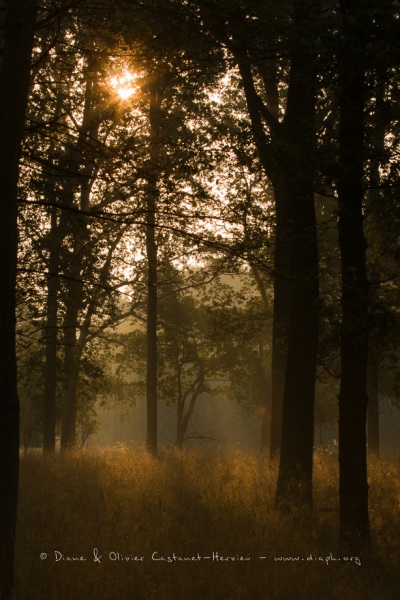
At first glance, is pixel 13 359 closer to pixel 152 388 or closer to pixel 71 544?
pixel 71 544

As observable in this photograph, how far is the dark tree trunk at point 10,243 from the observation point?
735 centimetres

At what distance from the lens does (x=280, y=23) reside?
9.71m

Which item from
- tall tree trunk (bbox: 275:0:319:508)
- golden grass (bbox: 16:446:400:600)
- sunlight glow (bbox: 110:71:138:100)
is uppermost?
sunlight glow (bbox: 110:71:138:100)

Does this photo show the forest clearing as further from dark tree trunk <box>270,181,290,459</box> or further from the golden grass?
dark tree trunk <box>270,181,290,459</box>

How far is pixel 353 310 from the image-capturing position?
963 cm

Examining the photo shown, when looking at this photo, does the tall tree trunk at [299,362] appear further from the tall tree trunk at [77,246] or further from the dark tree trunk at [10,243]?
the dark tree trunk at [10,243]

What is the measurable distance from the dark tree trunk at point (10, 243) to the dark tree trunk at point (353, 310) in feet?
14.4

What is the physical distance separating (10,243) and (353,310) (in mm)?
4774

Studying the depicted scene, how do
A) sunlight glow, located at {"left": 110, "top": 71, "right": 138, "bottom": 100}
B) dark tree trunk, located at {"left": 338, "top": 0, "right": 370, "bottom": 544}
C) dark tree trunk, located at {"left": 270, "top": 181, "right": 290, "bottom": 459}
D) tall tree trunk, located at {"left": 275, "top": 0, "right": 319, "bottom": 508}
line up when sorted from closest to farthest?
1. dark tree trunk, located at {"left": 338, "top": 0, "right": 370, "bottom": 544}
2. sunlight glow, located at {"left": 110, "top": 71, "right": 138, "bottom": 100}
3. tall tree trunk, located at {"left": 275, "top": 0, "right": 319, "bottom": 508}
4. dark tree trunk, located at {"left": 270, "top": 181, "right": 290, "bottom": 459}

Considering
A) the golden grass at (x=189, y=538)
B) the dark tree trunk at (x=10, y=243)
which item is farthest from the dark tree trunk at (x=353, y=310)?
the dark tree trunk at (x=10, y=243)

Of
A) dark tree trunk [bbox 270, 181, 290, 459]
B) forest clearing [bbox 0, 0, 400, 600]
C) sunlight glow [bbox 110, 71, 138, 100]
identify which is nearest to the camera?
forest clearing [bbox 0, 0, 400, 600]

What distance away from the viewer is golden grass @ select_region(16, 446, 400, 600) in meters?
7.98

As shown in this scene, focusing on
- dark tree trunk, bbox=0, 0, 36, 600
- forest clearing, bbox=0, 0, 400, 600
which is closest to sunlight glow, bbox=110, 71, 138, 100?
forest clearing, bbox=0, 0, 400, 600

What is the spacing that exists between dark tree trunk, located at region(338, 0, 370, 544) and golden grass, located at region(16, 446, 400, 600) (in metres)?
0.79
